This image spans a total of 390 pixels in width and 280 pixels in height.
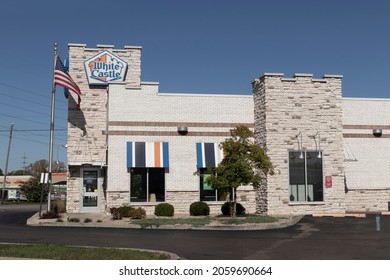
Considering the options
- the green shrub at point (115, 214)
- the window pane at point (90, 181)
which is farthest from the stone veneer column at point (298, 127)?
the window pane at point (90, 181)

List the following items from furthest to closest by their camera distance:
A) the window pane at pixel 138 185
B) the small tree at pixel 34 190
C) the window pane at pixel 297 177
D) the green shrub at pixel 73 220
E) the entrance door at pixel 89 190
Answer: the small tree at pixel 34 190 → the entrance door at pixel 89 190 → the window pane at pixel 138 185 → the window pane at pixel 297 177 → the green shrub at pixel 73 220

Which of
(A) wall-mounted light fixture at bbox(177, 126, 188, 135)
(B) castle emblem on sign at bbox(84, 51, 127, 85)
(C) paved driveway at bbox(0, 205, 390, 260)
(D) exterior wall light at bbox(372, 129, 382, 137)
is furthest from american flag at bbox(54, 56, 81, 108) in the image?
(D) exterior wall light at bbox(372, 129, 382, 137)

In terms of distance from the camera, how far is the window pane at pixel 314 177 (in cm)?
2695

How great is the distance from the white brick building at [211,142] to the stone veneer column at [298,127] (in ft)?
0.19

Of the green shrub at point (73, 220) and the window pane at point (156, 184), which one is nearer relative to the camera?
the green shrub at point (73, 220)

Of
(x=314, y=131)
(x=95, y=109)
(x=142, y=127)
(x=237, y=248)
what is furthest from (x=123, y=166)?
(x=237, y=248)

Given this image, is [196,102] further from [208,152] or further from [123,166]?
[123,166]

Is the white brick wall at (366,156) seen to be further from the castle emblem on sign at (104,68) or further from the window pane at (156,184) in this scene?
the castle emblem on sign at (104,68)

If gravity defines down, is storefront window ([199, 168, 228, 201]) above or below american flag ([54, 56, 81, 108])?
below

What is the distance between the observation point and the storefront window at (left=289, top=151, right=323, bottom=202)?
87.9 ft

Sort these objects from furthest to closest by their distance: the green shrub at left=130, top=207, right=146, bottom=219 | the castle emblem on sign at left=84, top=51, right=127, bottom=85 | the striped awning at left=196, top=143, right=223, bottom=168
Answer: the castle emblem on sign at left=84, top=51, right=127, bottom=85 → the striped awning at left=196, top=143, right=223, bottom=168 → the green shrub at left=130, top=207, right=146, bottom=219

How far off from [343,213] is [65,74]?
17.5m

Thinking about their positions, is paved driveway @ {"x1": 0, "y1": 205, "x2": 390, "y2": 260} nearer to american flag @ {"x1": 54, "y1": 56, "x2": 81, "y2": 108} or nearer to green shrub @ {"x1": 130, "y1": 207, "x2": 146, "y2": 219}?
green shrub @ {"x1": 130, "y1": 207, "x2": 146, "y2": 219}

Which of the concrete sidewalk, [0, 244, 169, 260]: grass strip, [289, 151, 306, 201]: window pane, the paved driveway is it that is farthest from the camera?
[289, 151, 306, 201]: window pane
